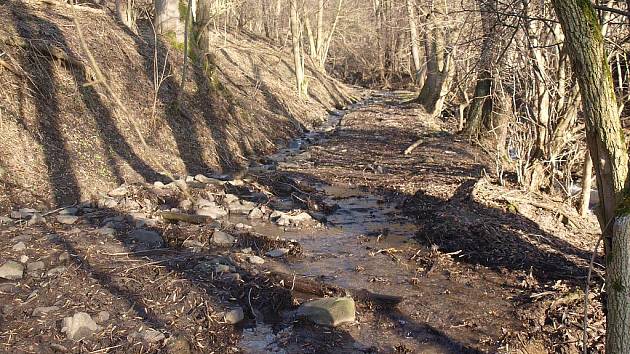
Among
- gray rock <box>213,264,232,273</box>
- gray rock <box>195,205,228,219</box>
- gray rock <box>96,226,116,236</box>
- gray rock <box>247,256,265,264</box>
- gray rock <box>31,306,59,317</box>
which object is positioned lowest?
gray rock <box>195,205,228,219</box>

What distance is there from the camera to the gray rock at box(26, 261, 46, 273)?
533 centimetres

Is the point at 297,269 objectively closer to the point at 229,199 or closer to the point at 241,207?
the point at 241,207

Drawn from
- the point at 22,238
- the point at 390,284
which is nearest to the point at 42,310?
the point at 22,238

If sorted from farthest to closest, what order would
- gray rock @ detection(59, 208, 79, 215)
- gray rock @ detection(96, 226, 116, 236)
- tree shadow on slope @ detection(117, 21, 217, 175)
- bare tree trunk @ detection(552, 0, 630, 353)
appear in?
tree shadow on slope @ detection(117, 21, 217, 175) → gray rock @ detection(59, 208, 79, 215) → gray rock @ detection(96, 226, 116, 236) → bare tree trunk @ detection(552, 0, 630, 353)

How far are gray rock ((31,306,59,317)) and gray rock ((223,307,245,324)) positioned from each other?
4.74 feet

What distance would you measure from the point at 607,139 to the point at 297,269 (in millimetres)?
3698

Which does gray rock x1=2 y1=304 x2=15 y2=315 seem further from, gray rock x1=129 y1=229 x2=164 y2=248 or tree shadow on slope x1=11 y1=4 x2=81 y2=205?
tree shadow on slope x1=11 y1=4 x2=81 y2=205

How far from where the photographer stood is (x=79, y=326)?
4418mm

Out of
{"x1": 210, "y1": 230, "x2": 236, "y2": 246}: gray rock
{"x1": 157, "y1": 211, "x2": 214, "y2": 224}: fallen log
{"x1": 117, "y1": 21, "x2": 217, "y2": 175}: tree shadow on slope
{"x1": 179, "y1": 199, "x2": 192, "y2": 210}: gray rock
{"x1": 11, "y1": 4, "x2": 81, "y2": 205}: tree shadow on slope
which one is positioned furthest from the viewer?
{"x1": 117, "y1": 21, "x2": 217, "y2": 175}: tree shadow on slope

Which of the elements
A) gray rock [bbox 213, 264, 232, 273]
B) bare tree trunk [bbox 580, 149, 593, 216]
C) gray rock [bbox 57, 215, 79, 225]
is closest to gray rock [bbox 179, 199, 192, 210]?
gray rock [bbox 57, 215, 79, 225]

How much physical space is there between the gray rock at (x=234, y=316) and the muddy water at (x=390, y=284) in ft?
0.53

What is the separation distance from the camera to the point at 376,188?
1074 cm

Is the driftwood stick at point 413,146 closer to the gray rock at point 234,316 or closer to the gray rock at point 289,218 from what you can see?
the gray rock at point 289,218

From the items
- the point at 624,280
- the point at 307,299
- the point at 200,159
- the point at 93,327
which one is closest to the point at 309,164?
the point at 200,159
